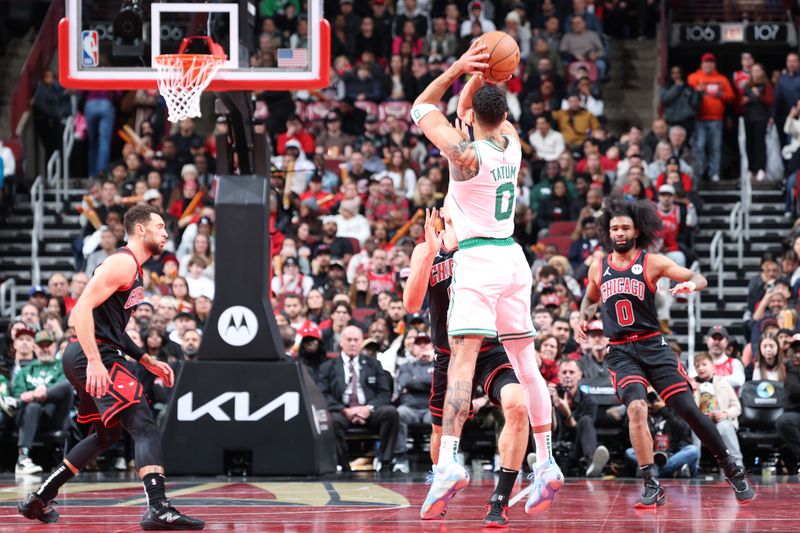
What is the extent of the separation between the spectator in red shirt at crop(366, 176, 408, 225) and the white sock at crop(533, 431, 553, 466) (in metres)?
11.2

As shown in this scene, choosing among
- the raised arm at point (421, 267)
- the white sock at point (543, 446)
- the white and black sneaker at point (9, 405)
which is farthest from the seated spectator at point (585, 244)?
the white sock at point (543, 446)

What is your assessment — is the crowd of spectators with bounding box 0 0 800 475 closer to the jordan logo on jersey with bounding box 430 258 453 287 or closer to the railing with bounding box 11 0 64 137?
the railing with bounding box 11 0 64 137

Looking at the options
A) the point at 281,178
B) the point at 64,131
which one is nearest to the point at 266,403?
the point at 281,178

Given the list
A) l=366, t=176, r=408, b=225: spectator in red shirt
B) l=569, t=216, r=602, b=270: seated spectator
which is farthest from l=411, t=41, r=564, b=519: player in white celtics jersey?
l=366, t=176, r=408, b=225: spectator in red shirt

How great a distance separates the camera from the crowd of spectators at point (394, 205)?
14.9 m

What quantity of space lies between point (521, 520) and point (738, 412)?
592 centimetres

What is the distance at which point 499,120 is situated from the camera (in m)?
8.58

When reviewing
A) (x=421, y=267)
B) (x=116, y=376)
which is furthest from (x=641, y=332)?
(x=116, y=376)

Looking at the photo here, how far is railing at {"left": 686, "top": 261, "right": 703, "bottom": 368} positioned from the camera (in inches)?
667

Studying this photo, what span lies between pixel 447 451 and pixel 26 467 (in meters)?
7.42

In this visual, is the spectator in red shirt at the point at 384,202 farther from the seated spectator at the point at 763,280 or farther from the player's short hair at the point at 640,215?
the player's short hair at the point at 640,215

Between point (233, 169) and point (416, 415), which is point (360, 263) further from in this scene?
point (233, 169)

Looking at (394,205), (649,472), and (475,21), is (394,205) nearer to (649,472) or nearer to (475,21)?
(475,21)

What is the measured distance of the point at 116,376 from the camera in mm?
8820
